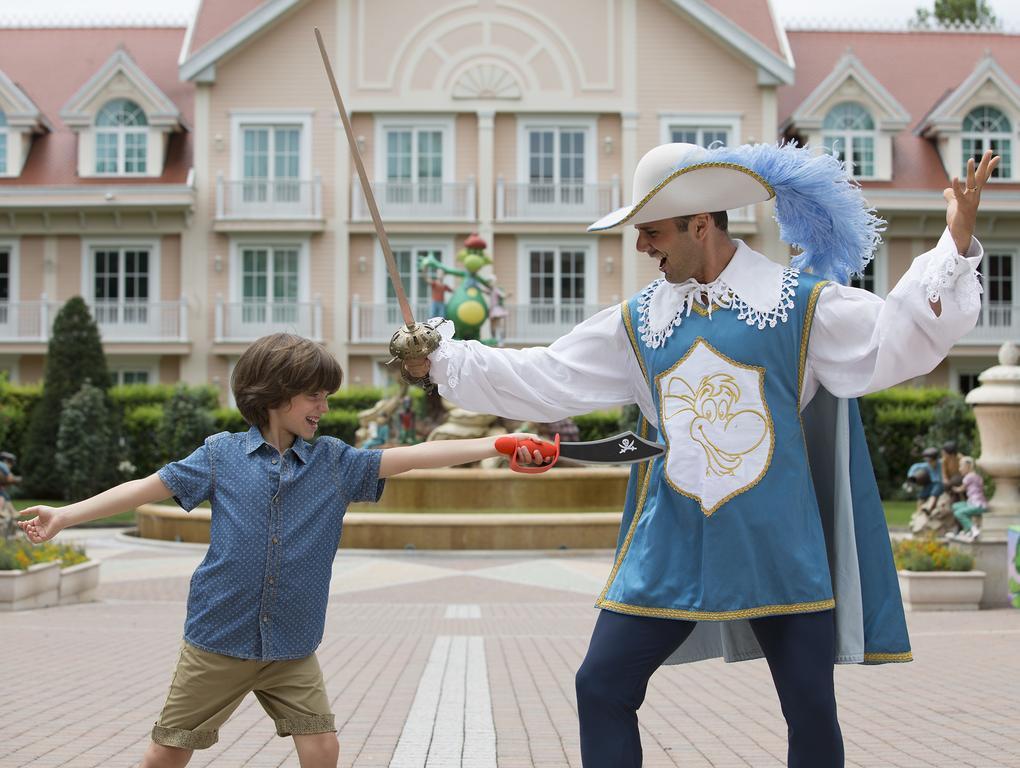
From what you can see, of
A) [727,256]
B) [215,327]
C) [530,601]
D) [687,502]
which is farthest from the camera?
[215,327]

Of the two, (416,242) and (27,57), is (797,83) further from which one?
(27,57)

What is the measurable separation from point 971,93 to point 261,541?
31.5 meters

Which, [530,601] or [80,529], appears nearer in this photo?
[530,601]

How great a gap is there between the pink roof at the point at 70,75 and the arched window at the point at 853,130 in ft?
52.9

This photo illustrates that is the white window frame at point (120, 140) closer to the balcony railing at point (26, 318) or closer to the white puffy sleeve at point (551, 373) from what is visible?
the balcony railing at point (26, 318)

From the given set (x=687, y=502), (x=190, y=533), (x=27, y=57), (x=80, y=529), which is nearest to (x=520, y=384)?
(x=687, y=502)

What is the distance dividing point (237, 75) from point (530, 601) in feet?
74.0

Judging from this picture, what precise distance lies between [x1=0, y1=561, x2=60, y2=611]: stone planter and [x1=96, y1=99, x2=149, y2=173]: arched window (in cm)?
2182

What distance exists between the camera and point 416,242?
3114 centimetres

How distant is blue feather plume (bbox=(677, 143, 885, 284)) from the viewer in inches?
153

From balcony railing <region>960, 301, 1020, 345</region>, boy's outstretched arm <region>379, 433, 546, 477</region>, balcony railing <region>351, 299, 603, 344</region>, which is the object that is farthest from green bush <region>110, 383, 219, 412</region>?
boy's outstretched arm <region>379, 433, 546, 477</region>

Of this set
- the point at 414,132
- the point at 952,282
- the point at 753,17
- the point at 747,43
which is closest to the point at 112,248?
the point at 414,132

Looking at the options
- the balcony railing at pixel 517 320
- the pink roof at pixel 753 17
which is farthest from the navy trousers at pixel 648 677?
the pink roof at pixel 753 17

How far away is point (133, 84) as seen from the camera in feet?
102
